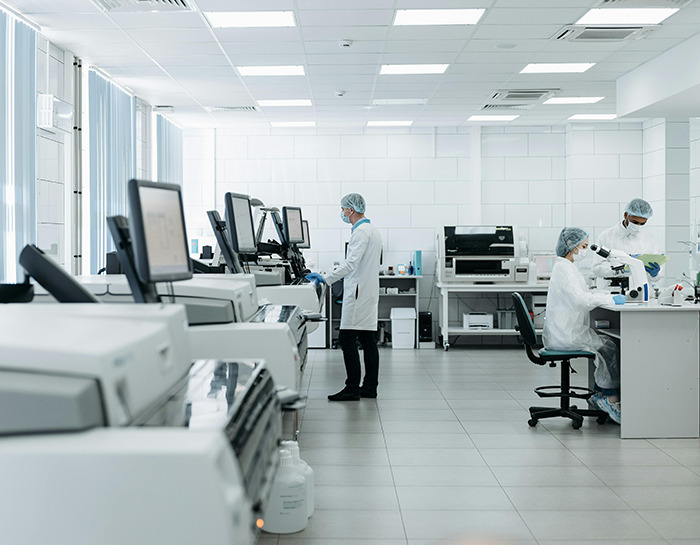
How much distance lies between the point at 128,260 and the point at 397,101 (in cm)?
567

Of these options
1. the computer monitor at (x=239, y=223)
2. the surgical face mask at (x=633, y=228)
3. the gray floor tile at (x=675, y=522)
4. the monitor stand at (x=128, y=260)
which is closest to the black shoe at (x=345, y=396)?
the computer monitor at (x=239, y=223)

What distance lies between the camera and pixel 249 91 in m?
6.67

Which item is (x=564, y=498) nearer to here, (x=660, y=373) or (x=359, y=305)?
(x=660, y=373)

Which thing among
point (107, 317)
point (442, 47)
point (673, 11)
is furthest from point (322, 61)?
point (107, 317)

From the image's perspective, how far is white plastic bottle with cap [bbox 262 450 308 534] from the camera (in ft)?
8.72

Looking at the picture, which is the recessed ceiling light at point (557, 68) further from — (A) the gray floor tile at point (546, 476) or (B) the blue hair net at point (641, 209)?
(A) the gray floor tile at point (546, 476)

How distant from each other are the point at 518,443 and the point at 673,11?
9.70 ft

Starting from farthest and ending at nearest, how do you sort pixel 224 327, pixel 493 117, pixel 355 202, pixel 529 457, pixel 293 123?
pixel 293 123 → pixel 493 117 → pixel 355 202 → pixel 529 457 → pixel 224 327

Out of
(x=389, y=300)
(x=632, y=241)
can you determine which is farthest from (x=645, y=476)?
(x=389, y=300)

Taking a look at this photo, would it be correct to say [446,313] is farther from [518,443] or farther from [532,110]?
[518,443]

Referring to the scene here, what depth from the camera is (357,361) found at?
515 cm

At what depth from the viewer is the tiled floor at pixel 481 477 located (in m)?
2.71

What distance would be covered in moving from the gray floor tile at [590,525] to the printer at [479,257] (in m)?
5.02

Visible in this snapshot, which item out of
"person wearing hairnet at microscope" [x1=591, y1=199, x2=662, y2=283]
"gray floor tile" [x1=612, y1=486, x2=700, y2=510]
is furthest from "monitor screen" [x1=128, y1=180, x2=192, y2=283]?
"person wearing hairnet at microscope" [x1=591, y1=199, x2=662, y2=283]
